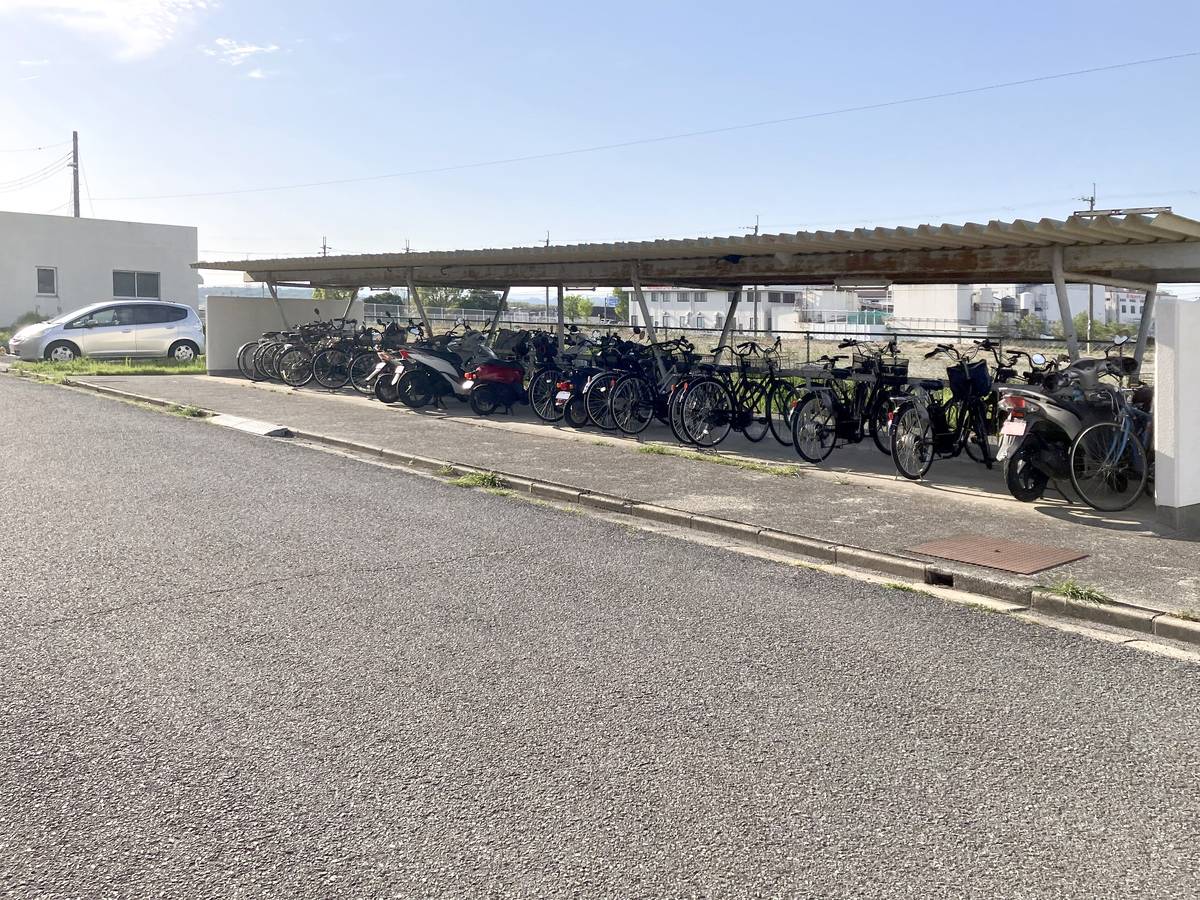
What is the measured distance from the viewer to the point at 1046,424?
8656 mm

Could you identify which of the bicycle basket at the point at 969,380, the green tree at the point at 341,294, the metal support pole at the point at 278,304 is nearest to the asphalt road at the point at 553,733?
the bicycle basket at the point at 969,380

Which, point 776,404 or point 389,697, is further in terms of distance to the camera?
point 776,404

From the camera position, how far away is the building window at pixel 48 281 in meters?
35.8

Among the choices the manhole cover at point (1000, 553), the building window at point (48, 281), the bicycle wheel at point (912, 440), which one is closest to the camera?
the manhole cover at point (1000, 553)

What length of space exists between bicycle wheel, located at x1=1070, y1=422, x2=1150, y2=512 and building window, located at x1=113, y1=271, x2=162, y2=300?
34.7 meters

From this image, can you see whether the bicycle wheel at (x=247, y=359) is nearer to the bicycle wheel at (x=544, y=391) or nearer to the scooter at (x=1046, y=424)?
the bicycle wheel at (x=544, y=391)

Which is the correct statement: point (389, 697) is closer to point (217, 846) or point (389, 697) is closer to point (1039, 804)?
point (217, 846)

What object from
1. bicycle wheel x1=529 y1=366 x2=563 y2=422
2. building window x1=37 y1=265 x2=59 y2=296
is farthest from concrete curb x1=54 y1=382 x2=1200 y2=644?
building window x1=37 y1=265 x2=59 y2=296

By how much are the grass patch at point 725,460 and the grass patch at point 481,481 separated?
234cm

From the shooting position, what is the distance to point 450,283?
65.0 ft

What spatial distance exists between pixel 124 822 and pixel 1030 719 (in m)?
3.42

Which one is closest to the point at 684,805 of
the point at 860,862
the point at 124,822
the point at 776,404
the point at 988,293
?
the point at 860,862

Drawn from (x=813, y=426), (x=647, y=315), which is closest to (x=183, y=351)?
(x=647, y=315)

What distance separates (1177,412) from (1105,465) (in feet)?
3.10
